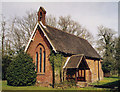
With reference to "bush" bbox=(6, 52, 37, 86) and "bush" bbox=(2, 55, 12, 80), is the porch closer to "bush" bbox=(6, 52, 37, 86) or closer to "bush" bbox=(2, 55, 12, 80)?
"bush" bbox=(6, 52, 37, 86)

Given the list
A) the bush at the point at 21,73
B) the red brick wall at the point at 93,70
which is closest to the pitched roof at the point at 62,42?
the red brick wall at the point at 93,70

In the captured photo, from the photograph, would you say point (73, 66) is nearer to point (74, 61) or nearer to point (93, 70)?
point (74, 61)

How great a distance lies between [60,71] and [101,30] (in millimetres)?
38324

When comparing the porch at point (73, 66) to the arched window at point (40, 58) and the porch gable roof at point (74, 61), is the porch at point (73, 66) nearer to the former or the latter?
the porch gable roof at point (74, 61)

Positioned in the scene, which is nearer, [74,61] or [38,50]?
[74,61]

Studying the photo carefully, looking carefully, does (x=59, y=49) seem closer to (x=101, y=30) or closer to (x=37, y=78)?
(x=37, y=78)

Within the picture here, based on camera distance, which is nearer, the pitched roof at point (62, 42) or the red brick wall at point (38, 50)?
the red brick wall at point (38, 50)

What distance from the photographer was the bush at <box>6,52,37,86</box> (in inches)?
811

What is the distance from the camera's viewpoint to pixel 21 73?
20.8 m

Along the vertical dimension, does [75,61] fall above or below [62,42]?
below

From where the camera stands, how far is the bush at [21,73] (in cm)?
2061

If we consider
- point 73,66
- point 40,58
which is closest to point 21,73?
point 40,58

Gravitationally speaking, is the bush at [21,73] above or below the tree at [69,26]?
below

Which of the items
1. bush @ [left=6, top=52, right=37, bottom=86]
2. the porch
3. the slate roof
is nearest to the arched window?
bush @ [left=6, top=52, right=37, bottom=86]
